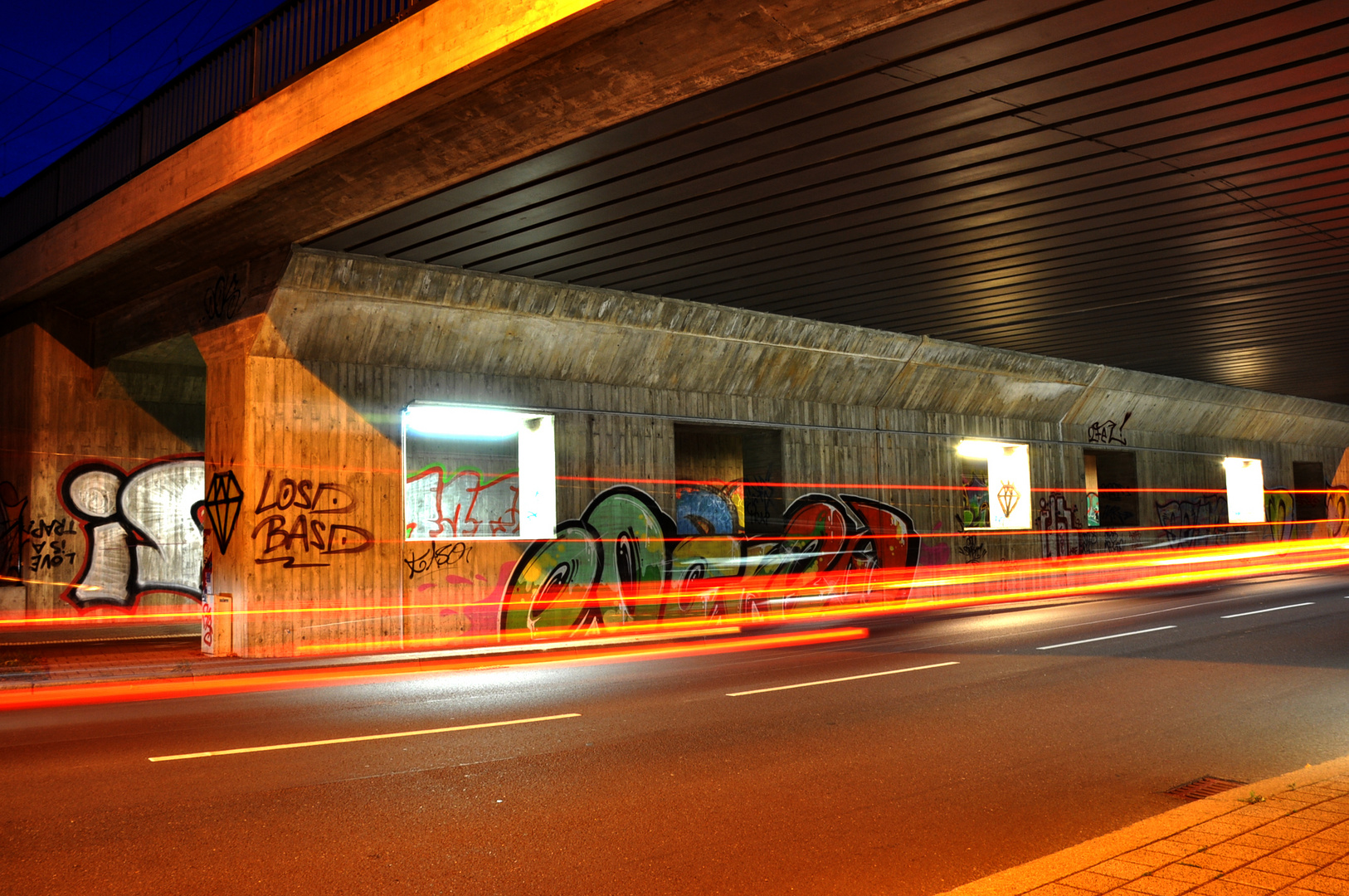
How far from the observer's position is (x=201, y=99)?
13641mm

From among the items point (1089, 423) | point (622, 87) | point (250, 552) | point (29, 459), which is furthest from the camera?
point (1089, 423)

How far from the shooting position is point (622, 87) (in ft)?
30.7

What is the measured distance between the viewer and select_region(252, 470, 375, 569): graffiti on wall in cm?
1448

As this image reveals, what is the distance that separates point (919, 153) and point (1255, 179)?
421 centimetres

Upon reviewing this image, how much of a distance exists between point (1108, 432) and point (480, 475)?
55.2 feet

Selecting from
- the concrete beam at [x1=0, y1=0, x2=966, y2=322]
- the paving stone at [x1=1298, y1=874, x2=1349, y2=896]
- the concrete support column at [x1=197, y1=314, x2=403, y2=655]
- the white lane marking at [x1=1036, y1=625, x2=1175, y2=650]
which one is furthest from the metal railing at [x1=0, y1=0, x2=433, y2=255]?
the white lane marking at [x1=1036, y1=625, x2=1175, y2=650]

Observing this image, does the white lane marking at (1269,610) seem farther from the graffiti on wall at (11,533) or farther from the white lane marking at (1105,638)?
the graffiti on wall at (11,533)

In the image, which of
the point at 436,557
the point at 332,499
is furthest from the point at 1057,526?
the point at 332,499

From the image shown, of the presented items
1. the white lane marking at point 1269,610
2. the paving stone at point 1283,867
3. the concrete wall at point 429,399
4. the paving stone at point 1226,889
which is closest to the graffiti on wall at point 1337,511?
the concrete wall at point 429,399

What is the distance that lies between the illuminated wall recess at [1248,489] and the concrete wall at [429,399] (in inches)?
455

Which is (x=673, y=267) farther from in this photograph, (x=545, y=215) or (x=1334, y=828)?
(x=1334, y=828)

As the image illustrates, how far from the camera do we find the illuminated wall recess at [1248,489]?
3344cm

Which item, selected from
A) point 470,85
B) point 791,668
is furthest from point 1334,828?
point 470,85

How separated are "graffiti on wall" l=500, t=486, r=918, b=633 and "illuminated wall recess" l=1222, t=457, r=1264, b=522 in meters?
17.3
